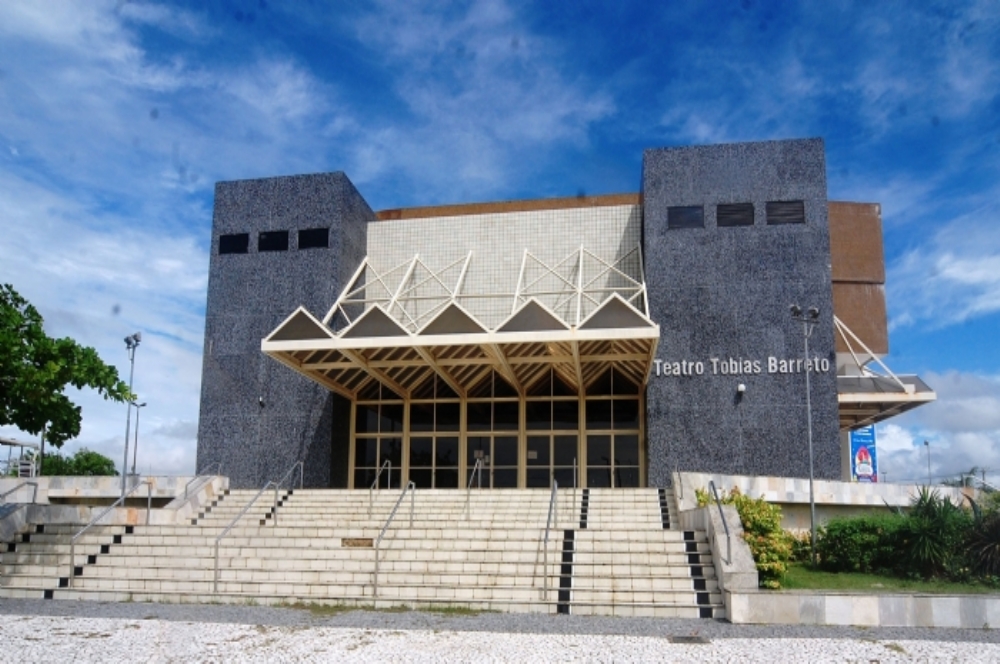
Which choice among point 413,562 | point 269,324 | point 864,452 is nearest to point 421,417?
point 269,324

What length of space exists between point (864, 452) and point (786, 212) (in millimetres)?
20207

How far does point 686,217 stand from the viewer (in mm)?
21344

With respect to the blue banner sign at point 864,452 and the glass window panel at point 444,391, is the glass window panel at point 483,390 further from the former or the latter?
the blue banner sign at point 864,452

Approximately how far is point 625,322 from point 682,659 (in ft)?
32.8

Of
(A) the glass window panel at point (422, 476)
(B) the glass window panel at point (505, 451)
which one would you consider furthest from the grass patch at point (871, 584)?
(A) the glass window panel at point (422, 476)

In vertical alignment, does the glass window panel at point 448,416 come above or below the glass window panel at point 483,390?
below

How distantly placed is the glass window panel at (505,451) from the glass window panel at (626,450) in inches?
103

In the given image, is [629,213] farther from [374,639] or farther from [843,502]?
[374,639]

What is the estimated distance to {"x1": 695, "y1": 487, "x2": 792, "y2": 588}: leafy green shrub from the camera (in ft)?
43.7

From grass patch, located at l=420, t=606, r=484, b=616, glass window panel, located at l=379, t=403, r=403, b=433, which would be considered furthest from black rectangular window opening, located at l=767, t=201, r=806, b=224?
grass patch, located at l=420, t=606, r=484, b=616

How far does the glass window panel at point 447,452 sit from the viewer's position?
23094 mm

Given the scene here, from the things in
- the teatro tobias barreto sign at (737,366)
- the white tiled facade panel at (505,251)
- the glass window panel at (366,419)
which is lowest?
the glass window panel at (366,419)

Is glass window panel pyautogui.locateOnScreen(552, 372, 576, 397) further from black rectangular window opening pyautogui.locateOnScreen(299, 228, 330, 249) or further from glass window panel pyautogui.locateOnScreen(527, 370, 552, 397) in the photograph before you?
black rectangular window opening pyautogui.locateOnScreen(299, 228, 330, 249)

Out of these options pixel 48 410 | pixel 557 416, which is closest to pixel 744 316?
pixel 557 416
